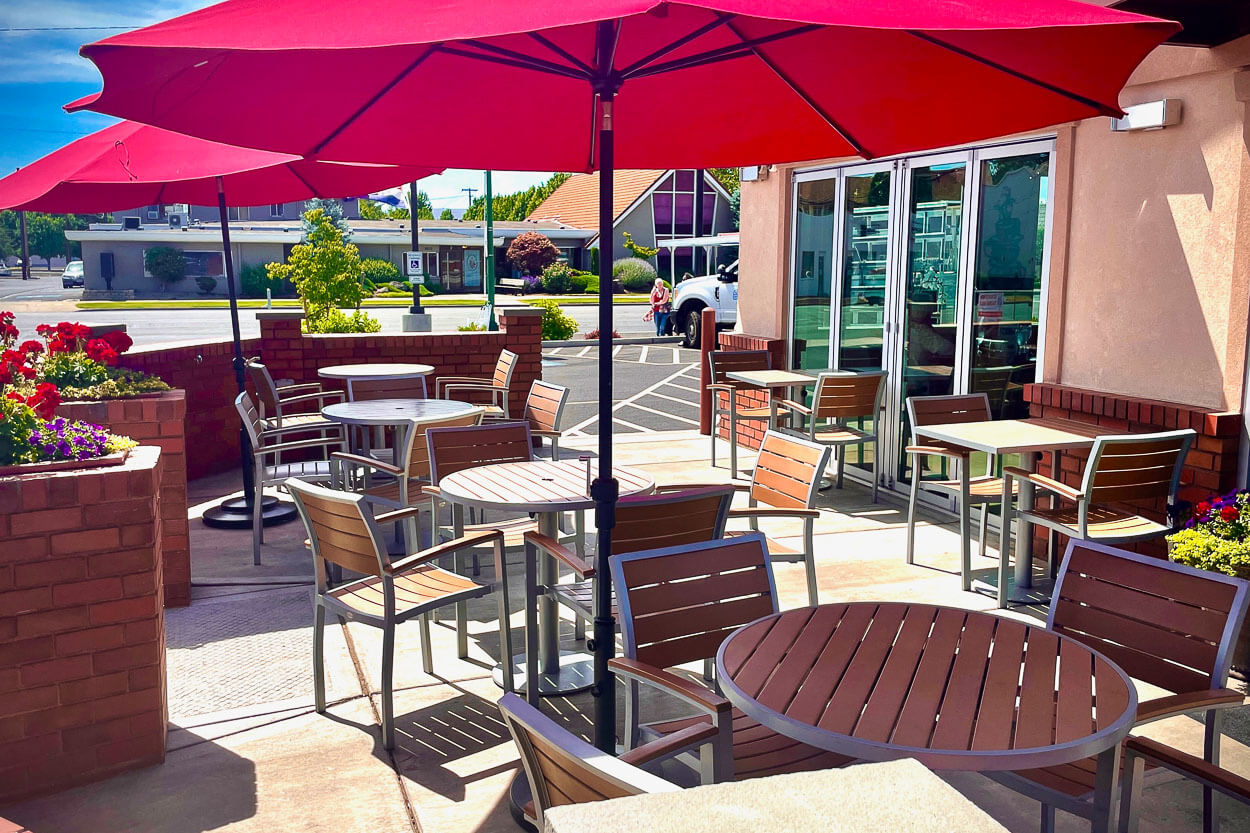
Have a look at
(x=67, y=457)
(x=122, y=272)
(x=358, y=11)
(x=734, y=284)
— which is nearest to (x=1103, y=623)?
(x=358, y=11)

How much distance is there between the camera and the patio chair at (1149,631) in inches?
96.0

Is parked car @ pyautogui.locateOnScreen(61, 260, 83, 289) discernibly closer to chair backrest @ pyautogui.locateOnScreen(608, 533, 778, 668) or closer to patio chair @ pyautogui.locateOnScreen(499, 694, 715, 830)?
chair backrest @ pyautogui.locateOnScreen(608, 533, 778, 668)

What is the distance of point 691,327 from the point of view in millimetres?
22719

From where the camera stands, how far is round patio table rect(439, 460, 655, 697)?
3938 mm

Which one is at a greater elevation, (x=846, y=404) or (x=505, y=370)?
(x=505, y=370)

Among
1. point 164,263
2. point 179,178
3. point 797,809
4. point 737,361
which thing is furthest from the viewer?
point 164,263

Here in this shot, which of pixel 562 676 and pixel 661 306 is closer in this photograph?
pixel 562 676

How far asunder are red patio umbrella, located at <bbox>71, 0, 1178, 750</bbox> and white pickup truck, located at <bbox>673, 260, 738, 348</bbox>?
57.8ft

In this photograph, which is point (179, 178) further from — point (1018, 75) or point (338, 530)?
point (1018, 75)

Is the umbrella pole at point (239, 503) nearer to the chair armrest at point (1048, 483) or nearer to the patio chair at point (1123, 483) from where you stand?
the chair armrest at point (1048, 483)


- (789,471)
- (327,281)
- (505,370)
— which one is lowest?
(789,471)

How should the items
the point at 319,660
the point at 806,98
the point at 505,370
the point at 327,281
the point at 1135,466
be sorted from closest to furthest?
the point at 806,98, the point at 319,660, the point at 1135,466, the point at 505,370, the point at 327,281

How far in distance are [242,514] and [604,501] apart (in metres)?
4.75

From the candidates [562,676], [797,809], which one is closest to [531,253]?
[562,676]
